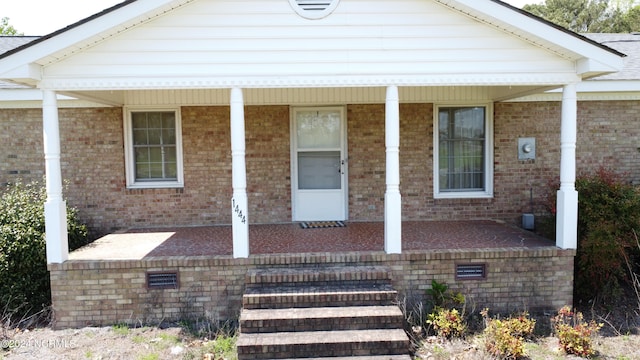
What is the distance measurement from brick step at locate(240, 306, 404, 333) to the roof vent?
361 cm

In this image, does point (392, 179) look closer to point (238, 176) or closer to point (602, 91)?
point (238, 176)

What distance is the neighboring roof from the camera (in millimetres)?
8031

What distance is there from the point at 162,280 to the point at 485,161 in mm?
6104

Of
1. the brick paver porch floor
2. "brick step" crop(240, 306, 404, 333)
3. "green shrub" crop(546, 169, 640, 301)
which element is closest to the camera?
"brick step" crop(240, 306, 404, 333)

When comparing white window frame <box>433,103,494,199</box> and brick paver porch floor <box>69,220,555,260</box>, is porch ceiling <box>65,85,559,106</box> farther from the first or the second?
brick paver porch floor <box>69,220,555,260</box>

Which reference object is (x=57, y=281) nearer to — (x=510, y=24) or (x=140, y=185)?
(x=140, y=185)

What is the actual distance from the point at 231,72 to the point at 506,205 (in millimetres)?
5787

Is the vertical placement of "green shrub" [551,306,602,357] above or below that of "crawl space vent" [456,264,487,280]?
below

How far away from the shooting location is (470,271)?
19.0 ft

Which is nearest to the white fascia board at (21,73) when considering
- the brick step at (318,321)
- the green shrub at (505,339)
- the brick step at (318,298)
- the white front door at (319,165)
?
the brick step at (318,298)

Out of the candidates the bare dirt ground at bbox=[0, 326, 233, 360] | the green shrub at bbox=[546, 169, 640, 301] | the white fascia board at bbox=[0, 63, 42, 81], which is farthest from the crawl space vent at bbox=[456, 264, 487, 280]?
the white fascia board at bbox=[0, 63, 42, 81]

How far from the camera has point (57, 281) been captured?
5555 millimetres

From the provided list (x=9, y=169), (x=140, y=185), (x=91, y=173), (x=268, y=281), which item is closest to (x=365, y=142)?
(x=268, y=281)

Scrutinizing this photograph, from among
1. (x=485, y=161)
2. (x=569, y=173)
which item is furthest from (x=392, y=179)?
(x=485, y=161)
